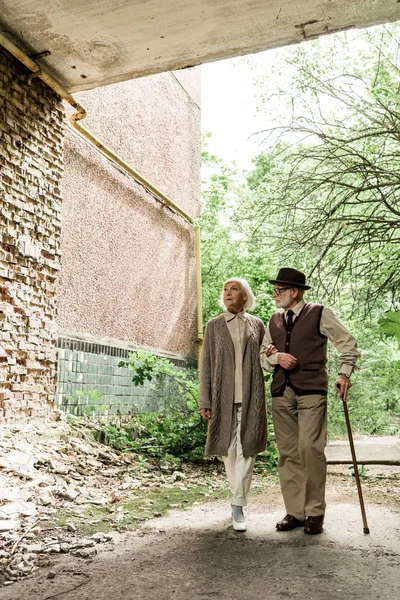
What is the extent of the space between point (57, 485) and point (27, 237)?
2644mm

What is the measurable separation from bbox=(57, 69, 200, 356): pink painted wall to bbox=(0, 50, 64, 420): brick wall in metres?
0.58

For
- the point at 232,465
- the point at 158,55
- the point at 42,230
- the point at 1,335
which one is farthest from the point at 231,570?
the point at 158,55

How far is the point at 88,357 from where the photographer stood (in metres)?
8.00

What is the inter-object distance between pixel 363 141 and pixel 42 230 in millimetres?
4881

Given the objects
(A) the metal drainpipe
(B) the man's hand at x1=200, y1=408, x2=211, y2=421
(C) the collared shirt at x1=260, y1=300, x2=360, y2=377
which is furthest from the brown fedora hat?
(A) the metal drainpipe

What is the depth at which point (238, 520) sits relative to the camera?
4.65 m

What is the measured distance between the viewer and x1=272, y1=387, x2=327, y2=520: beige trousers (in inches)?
183

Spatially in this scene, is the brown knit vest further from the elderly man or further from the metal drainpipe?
the metal drainpipe

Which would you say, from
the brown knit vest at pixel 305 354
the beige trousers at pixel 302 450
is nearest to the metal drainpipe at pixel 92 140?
the brown knit vest at pixel 305 354

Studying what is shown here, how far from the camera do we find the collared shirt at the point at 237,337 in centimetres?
498

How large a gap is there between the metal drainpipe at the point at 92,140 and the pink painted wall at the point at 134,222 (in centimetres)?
11

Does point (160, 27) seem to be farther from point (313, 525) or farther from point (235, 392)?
point (313, 525)

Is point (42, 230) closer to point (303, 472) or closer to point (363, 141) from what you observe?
point (303, 472)

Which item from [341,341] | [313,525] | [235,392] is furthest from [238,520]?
[341,341]
